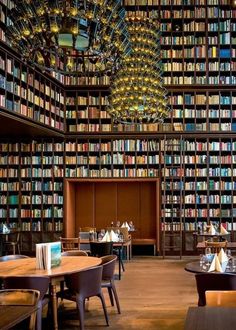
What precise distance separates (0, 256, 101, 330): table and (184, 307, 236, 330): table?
2.21 meters

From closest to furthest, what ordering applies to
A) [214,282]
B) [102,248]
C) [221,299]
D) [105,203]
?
1. [221,299]
2. [214,282]
3. [102,248]
4. [105,203]

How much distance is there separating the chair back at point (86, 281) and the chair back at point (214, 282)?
3.91 feet

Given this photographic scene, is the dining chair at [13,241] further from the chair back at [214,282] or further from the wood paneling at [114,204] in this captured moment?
the chair back at [214,282]

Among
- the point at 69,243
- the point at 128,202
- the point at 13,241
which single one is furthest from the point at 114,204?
the point at 69,243

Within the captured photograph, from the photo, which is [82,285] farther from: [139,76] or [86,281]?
[139,76]

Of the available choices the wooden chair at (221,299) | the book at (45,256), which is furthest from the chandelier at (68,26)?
the wooden chair at (221,299)

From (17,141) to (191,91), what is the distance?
4.58 metres

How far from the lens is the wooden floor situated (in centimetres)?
566

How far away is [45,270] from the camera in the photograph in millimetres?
5223

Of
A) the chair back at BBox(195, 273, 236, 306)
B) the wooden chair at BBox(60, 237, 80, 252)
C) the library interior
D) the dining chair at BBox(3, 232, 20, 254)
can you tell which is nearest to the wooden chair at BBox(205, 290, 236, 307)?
the chair back at BBox(195, 273, 236, 306)

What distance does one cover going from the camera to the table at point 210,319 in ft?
8.98

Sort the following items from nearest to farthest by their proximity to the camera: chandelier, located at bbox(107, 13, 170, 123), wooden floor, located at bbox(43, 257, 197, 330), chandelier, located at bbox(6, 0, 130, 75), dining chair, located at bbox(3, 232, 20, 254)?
chandelier, located at bbox(6, 0, 130, 75) < wooden floor, located at bbox(43, 257, 197, 330) < chandelier, located at bbox(107, 13, 170, 123) < dining chair, located at bbox(3, 232, 20, 254)

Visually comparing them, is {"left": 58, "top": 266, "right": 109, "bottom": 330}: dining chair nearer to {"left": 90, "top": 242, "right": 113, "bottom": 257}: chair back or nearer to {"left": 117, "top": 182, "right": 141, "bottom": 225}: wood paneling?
{"left": 90, "top": 242, "right": 113, "bottom": 257}: chair back

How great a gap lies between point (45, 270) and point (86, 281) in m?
0.46
